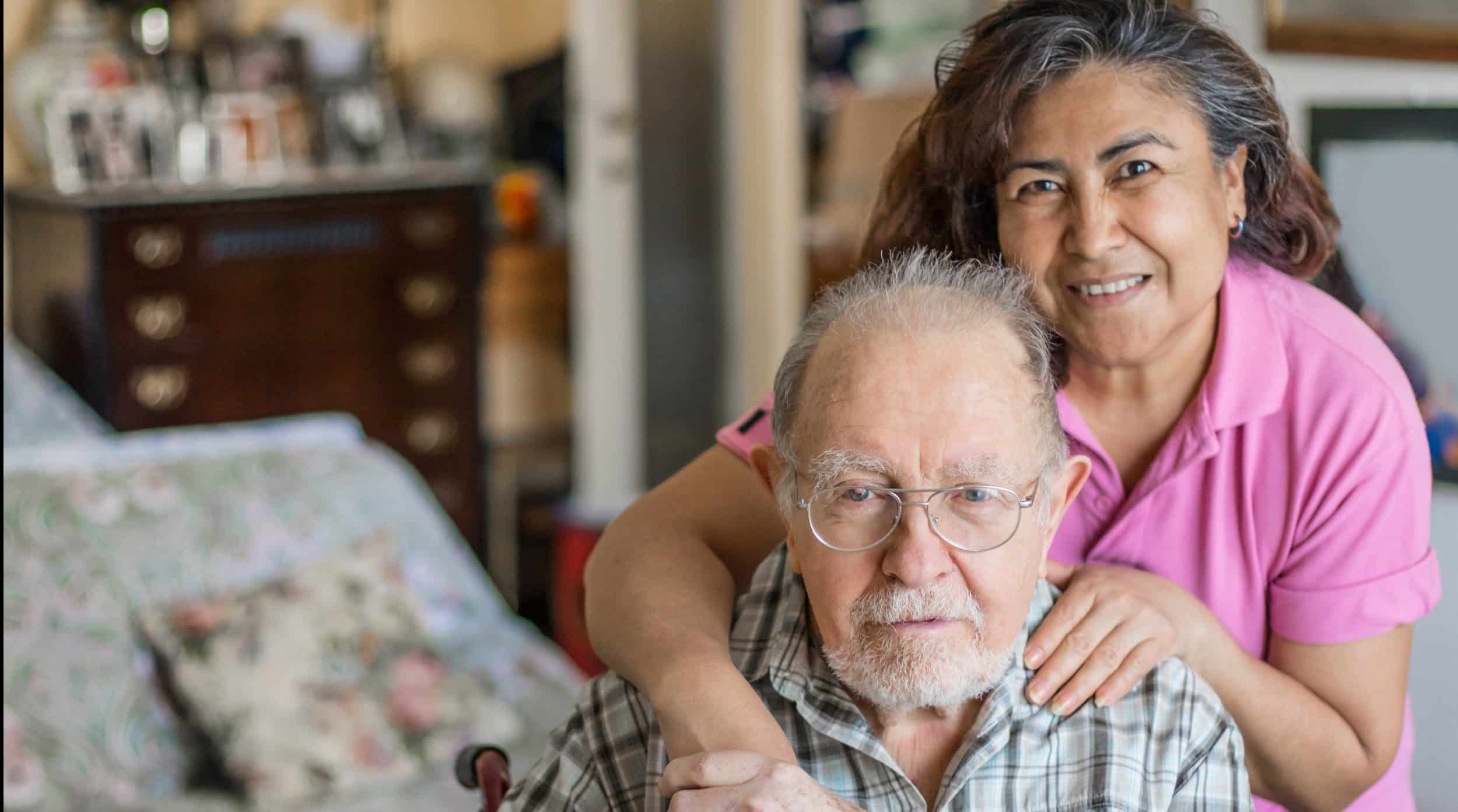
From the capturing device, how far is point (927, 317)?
4.25 ft

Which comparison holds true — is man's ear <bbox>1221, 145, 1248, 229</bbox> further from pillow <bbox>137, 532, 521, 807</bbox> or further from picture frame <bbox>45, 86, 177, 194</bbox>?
picture frame <bbox>45, 86, 177, 194</bbox>

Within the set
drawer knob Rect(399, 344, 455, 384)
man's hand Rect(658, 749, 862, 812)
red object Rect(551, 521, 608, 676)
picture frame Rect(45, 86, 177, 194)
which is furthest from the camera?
drawer knob Rect(399, 344, 455, 384)

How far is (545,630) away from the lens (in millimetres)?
4672

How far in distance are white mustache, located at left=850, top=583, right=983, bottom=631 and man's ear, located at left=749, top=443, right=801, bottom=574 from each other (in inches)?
4.0

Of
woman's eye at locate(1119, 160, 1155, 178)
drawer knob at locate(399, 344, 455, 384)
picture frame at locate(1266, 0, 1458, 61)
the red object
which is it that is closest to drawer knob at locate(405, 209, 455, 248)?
drawer knob at locate(399, 344, 455, 384)

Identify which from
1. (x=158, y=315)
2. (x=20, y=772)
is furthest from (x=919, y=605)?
(x=158, y=315)

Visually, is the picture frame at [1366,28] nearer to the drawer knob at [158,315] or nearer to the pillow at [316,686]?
the pillow at [316,686]

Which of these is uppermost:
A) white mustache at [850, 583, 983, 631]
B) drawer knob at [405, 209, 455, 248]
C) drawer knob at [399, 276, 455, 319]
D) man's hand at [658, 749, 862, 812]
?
white mustache at [850, 583, 983, 631]

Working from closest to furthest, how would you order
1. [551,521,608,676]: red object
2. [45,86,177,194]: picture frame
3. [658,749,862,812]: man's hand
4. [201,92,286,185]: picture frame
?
[658,749,862,812]: man's hand, [551,521,608,676]: red object, [45,86,177,194]: picture frame, [201,92,286,185]: picture frame

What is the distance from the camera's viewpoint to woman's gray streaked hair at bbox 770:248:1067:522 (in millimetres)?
1301

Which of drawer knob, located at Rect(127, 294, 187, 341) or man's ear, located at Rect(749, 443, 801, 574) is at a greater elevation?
man's ear, located at Rect(749, 443, 801, 574)

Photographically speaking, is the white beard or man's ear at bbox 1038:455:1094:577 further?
man's ear at bbox 1038:455:1094:577

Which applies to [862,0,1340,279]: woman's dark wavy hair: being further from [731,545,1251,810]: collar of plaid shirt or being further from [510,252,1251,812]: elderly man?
[731,545,1251,810]: collar of plaid shirt

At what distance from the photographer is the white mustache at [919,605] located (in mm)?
1239
